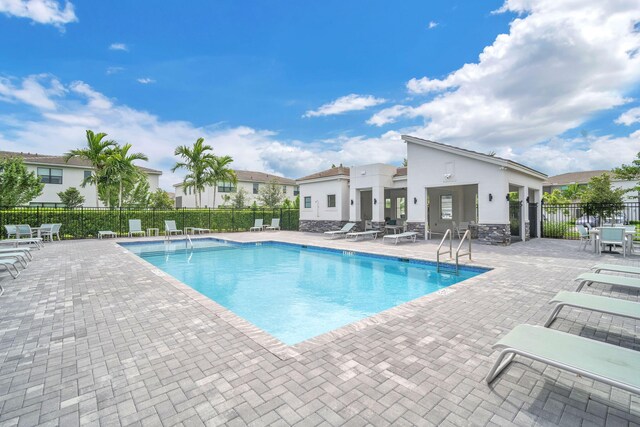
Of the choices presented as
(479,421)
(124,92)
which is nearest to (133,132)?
(124,92)

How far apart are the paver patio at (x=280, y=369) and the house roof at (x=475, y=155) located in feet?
29.8

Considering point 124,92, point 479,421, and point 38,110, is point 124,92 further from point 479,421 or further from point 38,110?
point 479,421

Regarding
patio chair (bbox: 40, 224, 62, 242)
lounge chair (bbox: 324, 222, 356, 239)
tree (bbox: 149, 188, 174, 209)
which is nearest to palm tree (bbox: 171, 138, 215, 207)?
tree (bbox: 149, 188, 174, 209)

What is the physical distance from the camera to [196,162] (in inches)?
1033

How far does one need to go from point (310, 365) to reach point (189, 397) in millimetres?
1187

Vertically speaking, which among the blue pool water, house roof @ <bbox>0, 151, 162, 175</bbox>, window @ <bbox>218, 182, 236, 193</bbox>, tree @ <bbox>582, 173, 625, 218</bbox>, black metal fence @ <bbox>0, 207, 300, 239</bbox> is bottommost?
the blue pool water

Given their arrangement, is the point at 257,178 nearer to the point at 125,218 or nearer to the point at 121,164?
the point at 121,164

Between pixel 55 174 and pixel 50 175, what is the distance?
39 centimetres

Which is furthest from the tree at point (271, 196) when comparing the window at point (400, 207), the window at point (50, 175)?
the window at point (50, 175)

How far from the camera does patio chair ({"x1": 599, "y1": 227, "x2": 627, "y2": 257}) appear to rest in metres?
9.94

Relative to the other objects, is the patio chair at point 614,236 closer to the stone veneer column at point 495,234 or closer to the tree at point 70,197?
the stone veneer column at point 495,234

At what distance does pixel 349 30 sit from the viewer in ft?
47.6

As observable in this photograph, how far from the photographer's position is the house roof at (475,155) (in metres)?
13.6

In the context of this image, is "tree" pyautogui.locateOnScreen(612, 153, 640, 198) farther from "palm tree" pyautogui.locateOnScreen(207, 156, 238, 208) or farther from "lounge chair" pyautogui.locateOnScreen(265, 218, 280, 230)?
"palm tree" pyautogui.locateOnScreen(207, 156, 238, 208)
